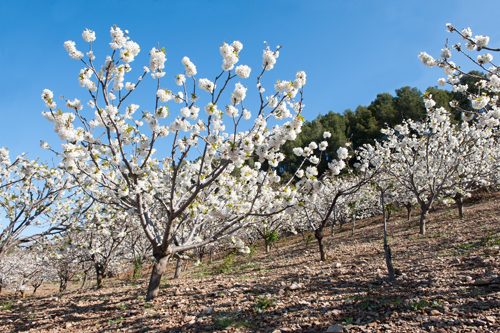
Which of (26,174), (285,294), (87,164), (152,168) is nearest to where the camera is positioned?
(285,294)

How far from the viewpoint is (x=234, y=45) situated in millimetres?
4430

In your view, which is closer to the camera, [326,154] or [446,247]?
[446,247]

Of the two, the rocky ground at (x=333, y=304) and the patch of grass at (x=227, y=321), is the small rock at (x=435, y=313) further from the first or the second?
the patch of grass at (x=227, y=321)

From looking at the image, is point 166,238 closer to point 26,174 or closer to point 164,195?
point 164,195

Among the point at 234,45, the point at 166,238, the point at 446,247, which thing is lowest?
the point at 446,247

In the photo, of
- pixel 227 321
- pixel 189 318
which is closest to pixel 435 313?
pixel 227 321

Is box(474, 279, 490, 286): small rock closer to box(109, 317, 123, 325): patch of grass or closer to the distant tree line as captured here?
box(109, 317, 123, 325): patch of grass

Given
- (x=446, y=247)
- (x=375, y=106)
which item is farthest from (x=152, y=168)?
(x=375, y=106)

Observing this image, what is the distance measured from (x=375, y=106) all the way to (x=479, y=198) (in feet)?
90.4

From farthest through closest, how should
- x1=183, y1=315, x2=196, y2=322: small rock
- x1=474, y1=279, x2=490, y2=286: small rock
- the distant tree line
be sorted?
the distant tree line, x1=183, y1=315, x2=196, y2=322: small rock, x1=474, y1=279, x2=490, y2=286: small rock

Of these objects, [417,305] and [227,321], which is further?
[227,321]

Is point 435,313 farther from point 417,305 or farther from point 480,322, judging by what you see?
point 480,322

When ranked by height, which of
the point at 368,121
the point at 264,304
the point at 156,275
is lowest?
the point at 264,304

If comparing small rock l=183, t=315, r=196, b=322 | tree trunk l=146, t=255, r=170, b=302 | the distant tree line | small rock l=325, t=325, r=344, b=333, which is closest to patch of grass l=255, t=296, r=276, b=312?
small rock l=183, t=315, r=196, b=322
